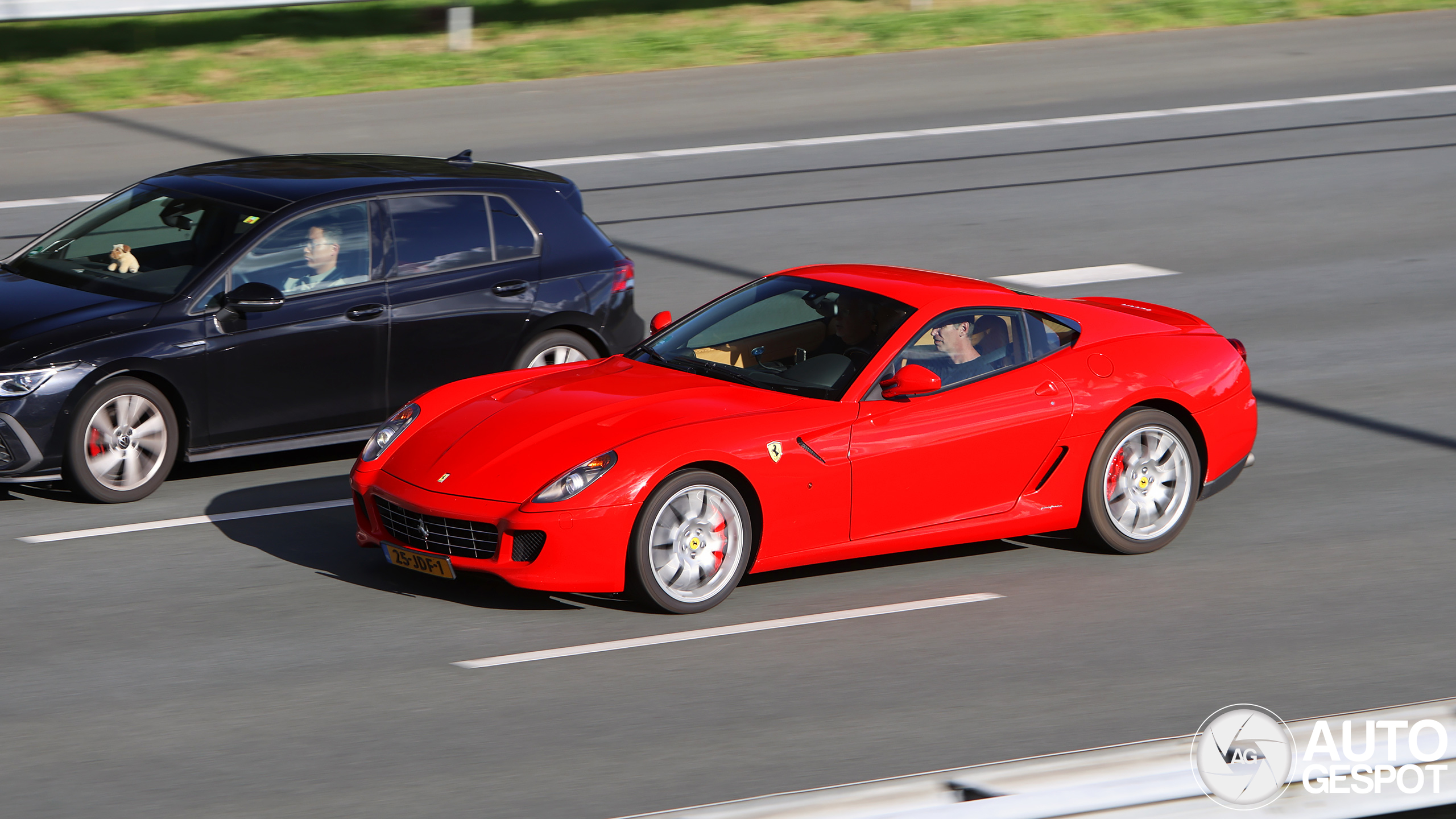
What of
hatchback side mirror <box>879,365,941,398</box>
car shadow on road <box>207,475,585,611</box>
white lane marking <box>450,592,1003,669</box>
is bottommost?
white lane marking <box>450,592,1003,669</box>

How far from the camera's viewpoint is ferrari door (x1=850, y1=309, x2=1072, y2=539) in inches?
309

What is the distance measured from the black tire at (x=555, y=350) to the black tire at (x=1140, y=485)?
3.35 meters

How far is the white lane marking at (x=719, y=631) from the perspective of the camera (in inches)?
276

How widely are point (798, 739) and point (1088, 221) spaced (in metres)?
10.8

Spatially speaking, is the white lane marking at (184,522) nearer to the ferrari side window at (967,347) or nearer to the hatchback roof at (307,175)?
the hatchback roof at (307,175)

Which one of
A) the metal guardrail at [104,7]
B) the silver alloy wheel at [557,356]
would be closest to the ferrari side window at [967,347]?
the silver alloy wheel at [557,356]

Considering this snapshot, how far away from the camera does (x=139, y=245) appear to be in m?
9.76

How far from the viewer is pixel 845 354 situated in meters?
8.15

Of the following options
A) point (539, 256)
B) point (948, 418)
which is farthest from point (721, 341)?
point (539, 256)

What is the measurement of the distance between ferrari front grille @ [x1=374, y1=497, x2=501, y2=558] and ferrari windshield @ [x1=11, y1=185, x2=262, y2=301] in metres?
2.44

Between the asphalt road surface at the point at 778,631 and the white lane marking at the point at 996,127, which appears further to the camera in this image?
the white lane marking at the point at 996,127

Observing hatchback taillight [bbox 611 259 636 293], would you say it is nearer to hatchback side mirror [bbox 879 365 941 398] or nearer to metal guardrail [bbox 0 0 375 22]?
hatchback side mirror [bbox 879 365 941 398]

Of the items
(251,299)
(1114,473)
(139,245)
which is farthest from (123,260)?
(1114,473)

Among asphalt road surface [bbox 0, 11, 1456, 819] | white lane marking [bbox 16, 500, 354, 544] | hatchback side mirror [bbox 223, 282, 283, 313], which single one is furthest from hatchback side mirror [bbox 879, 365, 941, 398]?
hatchback side mirror [bbox 223, 282, 283, 313]
